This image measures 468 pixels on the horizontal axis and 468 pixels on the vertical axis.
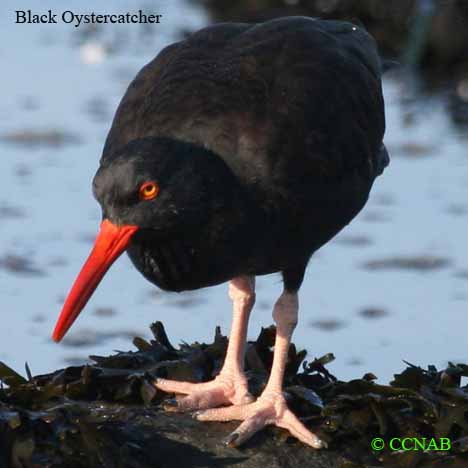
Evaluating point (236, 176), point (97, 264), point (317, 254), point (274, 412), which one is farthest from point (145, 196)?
point (317, 254)

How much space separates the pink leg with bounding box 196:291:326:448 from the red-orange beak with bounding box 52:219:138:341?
722 millimetres

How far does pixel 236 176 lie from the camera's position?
6.73 m

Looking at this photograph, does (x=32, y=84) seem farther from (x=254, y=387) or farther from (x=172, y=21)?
(x=254, y=387)

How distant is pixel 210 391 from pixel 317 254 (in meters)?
3.31

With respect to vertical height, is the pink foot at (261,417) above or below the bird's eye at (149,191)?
below

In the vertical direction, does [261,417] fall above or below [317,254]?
above

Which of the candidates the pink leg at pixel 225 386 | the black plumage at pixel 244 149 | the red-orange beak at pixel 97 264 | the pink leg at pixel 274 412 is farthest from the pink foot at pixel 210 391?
the red-orange beak at pixel 97 264

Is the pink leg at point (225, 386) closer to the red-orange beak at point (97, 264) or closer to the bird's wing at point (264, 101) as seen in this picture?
the red-orange beak at point (97, 264)

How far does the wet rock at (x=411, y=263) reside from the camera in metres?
10.1

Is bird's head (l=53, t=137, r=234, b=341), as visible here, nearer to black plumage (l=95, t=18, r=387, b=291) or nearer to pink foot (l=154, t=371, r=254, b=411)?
black plumage (l=95, t=18, r=387, b=291)

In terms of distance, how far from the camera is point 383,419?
6.79 m

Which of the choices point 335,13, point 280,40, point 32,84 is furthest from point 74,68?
point 280,40

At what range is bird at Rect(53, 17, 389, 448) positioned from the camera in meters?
6.51

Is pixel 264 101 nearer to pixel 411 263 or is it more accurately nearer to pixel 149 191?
pixel 149 191
